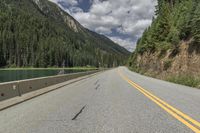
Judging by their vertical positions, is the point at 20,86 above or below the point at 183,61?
below

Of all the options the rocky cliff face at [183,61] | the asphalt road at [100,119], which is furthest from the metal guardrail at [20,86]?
the rocky cliff face at [183,61]

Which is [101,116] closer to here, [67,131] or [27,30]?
[67,131]

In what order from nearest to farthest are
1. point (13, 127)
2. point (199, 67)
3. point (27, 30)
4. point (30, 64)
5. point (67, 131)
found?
point (67, 131) < point (13, 127) < point (199, 67) < point (30, 64) < point (27, 30)

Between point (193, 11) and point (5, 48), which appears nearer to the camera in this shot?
point (193, 11)

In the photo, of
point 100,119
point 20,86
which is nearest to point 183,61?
point 20,86

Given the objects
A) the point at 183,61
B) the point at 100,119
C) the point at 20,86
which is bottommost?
the point at 100,119

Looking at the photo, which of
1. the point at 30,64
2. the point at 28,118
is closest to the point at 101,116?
the point at 28,118

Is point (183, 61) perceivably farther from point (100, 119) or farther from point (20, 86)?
point (100, 119)

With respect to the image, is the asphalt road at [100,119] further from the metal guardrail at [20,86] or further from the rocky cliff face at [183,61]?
the rocky cliff face at [183,61]

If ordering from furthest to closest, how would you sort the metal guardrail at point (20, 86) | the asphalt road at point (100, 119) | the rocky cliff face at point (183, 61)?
the rocky cliff face at point (183, 61) → the metal guardrail at point (20, 86) → the asphalt road at point (100, 119)

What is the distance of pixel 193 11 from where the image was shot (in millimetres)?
27609

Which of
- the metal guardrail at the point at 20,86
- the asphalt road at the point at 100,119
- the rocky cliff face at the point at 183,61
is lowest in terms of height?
the asphalt road at the point at 100,119

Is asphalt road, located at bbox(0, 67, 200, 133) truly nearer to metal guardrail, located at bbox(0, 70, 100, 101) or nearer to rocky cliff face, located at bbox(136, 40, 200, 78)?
metal guardrail, located at bbox(0, 70, 100, 101)

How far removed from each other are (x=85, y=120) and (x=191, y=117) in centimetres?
293
